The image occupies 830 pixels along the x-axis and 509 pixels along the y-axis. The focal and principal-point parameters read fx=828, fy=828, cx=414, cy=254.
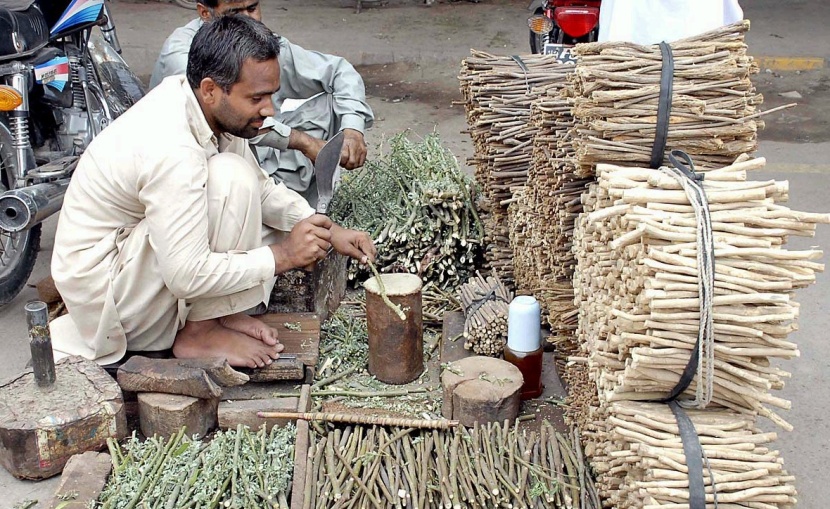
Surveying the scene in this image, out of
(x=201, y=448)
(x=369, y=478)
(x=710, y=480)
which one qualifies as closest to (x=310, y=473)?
(x=369, y=478)

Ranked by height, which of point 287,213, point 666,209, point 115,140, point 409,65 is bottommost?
point 409,65

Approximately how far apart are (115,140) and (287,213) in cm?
87

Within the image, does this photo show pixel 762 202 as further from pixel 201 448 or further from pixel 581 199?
pixel 201 448

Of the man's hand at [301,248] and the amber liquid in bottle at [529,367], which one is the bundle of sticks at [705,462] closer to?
the amber liquid in bottle at [529,367]

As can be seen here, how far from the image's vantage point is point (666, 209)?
2.37 m

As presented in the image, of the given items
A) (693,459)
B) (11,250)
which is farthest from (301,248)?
(11,250)

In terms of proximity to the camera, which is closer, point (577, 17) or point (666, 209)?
point (666, 209)

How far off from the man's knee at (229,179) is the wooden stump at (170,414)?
80 cm

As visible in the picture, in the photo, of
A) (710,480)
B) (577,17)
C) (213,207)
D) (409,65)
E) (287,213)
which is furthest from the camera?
(409,65)

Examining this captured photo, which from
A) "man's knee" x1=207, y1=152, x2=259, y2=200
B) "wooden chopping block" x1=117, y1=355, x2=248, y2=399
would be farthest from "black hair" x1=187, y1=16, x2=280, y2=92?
"wooden chopping block" x1=117, y1=355, x2=248, y2=399

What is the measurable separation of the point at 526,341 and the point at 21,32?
3.13 m

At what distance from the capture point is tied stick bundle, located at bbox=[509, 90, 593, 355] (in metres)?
3.19

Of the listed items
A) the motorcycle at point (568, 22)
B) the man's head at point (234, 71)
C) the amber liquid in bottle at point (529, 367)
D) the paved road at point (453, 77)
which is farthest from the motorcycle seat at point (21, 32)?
the motorcycle at point (568, 22)

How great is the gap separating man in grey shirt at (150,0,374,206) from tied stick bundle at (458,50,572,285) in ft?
2.08
